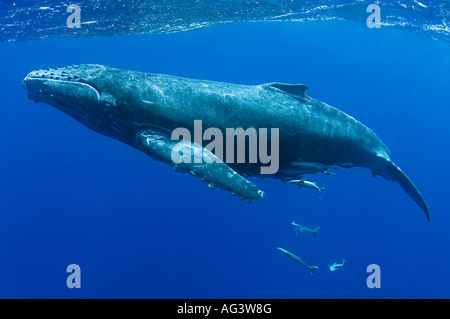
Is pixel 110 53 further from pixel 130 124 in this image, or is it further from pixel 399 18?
pixel 130 124

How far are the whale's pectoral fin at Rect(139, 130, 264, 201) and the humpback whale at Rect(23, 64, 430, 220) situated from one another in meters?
0.09

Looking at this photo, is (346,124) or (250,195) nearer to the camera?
(250,195)

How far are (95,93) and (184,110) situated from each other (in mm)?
1935

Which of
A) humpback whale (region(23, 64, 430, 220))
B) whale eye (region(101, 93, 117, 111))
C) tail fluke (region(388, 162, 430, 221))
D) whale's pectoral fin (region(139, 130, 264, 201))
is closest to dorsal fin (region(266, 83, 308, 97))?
humpback whale (region(23, 64, 430, 220))

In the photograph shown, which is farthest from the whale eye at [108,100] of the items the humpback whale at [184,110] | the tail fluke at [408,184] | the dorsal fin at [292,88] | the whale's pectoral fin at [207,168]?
the tail fluke at [408,184]

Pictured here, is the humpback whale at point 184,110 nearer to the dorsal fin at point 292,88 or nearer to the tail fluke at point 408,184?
the dorsal fin at point 292,88

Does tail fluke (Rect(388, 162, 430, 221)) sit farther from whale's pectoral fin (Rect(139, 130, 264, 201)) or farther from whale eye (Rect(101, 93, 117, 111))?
whale eye (Rect(101, 93, 117, 111))

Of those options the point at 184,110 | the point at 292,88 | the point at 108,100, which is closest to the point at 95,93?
the point at 108,100

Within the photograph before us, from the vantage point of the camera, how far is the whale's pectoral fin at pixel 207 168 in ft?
19.4

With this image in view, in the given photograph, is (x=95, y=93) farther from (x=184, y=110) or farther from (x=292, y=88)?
(x=292, y=88)
